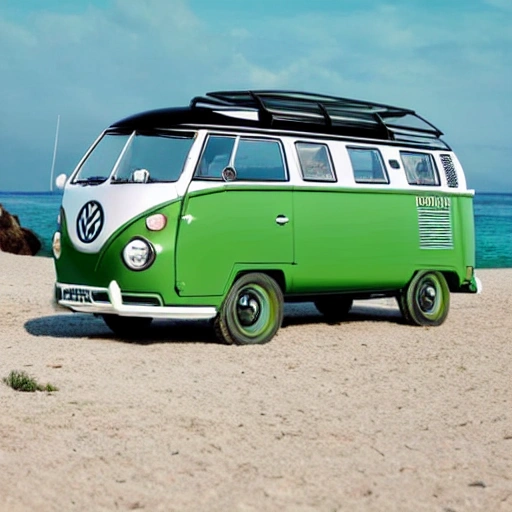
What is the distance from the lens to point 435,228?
47.0ft

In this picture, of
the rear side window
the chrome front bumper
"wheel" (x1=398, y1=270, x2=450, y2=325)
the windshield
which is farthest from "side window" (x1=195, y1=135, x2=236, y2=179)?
"wheel" (x1=398, y1=270, x2=450, y2=325)

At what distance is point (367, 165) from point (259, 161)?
1881 mm

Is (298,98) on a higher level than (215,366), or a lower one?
higher

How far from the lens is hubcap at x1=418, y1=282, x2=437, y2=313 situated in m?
14.3

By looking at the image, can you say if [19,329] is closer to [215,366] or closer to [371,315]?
[215,366]

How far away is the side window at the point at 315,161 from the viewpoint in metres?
12.6

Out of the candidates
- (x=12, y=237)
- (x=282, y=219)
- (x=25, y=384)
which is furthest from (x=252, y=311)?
(x=12, y=237)

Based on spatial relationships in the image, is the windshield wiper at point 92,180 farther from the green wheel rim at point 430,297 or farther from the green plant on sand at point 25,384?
the green wheel rim at point 430,297

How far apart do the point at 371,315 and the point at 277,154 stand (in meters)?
4.32

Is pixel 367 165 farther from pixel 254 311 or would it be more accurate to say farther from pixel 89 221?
pixel 89 221

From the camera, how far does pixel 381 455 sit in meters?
7.18

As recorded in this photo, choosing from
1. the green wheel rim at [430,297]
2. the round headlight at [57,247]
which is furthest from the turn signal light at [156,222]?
the green wheel rim at [430,297]

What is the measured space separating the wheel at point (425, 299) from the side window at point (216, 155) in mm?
3464

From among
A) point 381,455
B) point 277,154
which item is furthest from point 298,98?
point 381,455
